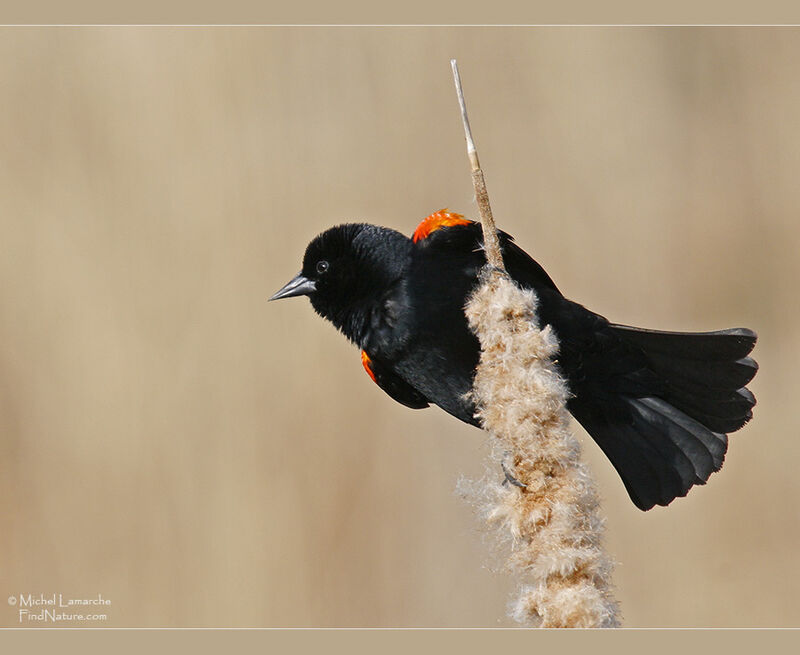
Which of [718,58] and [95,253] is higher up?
[718,58]

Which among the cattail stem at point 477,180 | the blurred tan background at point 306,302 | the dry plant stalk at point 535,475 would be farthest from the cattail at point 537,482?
the blurred tan background at point 306,302

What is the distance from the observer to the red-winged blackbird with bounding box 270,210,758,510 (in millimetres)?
2092

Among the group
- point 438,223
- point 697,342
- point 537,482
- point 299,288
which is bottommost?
point 537,482

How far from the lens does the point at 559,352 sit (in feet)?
6.91

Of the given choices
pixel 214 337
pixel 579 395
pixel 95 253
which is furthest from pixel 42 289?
pixel 579 395

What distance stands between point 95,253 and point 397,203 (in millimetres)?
1130

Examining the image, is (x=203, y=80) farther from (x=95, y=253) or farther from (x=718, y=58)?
(x=718, y=58)

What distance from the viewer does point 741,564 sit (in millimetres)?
3145

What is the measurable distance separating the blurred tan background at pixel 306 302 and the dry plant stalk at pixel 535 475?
152 cm

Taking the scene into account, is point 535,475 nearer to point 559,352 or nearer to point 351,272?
point 559,352

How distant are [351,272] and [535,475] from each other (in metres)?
0.91

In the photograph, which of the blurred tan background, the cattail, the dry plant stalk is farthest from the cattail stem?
the blurred tan background

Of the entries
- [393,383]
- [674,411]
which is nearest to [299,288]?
[393,383]

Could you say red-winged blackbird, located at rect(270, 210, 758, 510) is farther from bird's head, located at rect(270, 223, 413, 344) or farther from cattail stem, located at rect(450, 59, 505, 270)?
cattail stem, located at rect(450, 59, 505, 270)
